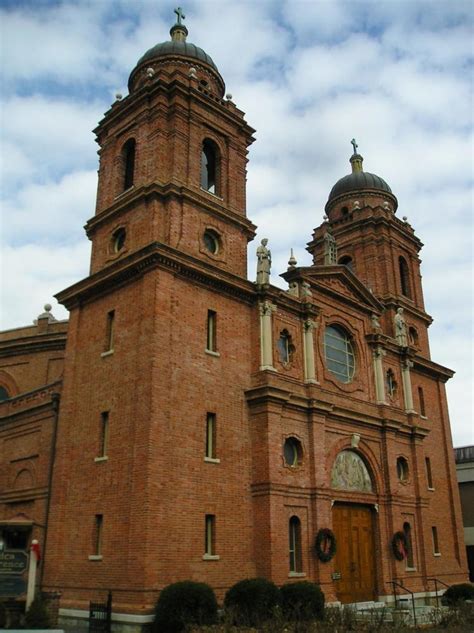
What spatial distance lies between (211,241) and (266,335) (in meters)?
4.37

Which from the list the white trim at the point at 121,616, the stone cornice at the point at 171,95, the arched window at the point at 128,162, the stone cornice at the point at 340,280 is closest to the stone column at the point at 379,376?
the stone cornice at the point at 340,280

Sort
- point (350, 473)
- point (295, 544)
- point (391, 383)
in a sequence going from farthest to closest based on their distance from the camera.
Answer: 1. point (391, 383)
2. point (350, 473)
3. point (295, 544)

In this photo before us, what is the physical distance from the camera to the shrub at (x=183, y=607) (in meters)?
18.3

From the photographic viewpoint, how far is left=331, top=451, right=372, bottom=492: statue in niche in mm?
27547

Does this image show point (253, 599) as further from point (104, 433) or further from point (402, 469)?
point (402, 469)

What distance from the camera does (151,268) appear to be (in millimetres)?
23266

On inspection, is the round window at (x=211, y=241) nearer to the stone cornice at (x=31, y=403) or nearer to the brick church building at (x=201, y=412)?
the brick church building at (x=201, y=412)

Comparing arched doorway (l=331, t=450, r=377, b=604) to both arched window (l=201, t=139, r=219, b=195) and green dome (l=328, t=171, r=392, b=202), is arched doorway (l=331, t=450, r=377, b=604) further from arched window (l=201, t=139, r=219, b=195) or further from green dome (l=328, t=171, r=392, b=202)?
green dome (l=328, t=171, r=392, b=202)

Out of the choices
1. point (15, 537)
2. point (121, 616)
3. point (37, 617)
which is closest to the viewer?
point (37, 617)

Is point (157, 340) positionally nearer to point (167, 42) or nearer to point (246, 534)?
point (246, 534)

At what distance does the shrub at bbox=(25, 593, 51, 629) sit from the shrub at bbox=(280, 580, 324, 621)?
6933 millimetres

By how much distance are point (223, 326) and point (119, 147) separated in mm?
9624

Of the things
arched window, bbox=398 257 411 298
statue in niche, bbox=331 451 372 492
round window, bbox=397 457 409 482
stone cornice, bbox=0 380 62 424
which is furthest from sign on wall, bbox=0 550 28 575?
arched window, bbox=398 257 411 298

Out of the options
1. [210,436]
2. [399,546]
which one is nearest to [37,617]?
[210,436]
